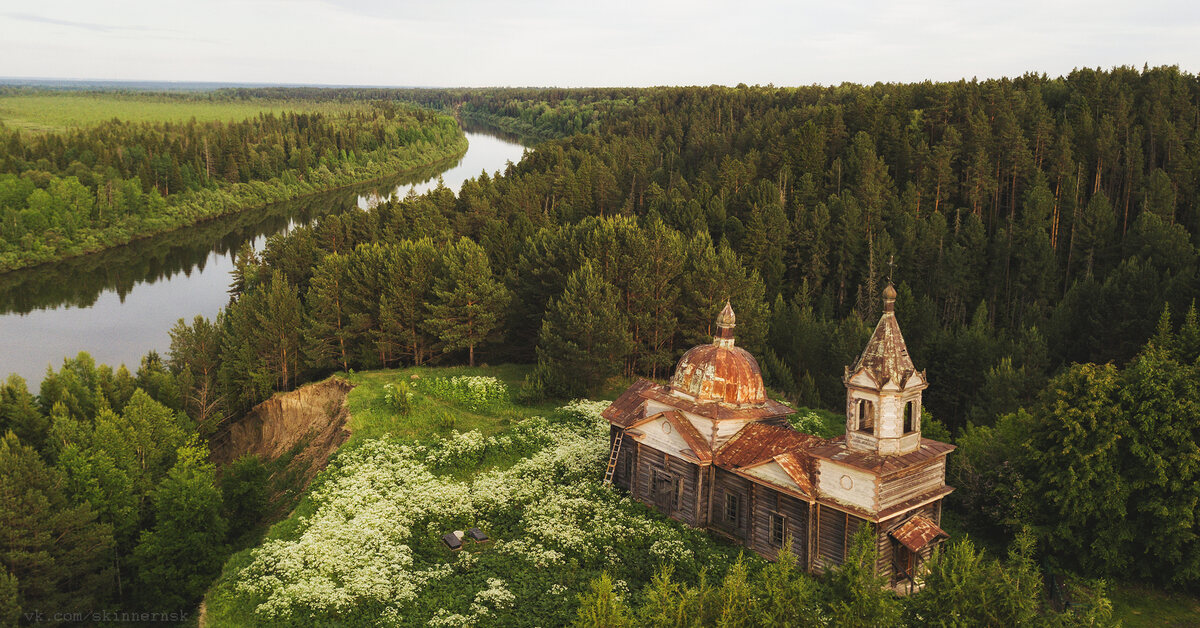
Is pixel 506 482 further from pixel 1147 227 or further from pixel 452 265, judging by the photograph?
pixel 1147 227

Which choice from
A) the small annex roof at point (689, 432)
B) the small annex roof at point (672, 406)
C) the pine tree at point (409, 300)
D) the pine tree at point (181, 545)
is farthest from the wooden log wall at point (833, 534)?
the pine tree at point (409, 300)

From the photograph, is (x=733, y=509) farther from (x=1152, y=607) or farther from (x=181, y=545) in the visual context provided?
(x=181, y=545)

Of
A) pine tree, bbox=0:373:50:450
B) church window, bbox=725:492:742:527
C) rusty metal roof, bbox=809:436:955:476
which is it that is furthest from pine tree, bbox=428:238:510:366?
rusty metal roof, bbox=809:436:955:476

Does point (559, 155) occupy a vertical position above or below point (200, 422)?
above

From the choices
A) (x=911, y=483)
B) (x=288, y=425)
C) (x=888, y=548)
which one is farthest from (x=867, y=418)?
(x=288, y=425)

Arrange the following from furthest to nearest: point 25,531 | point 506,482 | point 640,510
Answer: point 506,482
point 640,510
point 25,531

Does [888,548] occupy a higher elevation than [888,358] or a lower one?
lower

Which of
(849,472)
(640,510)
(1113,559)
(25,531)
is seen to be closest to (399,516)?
(640,510)
